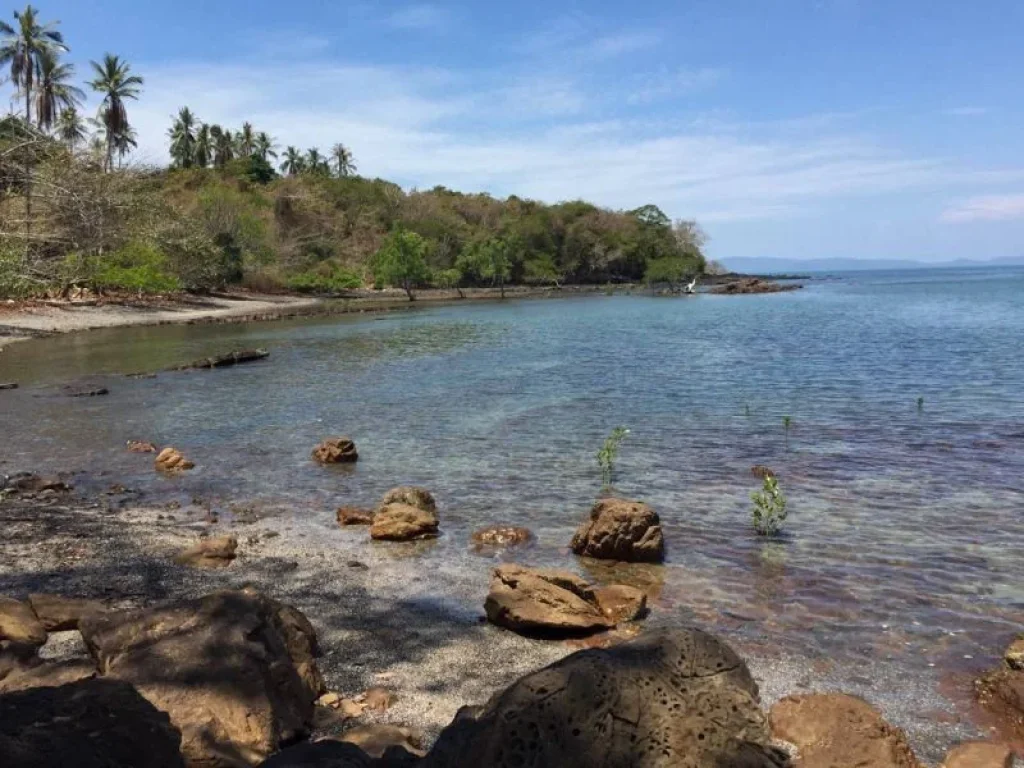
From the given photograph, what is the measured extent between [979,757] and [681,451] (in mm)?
10955

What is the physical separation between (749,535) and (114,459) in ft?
38.8

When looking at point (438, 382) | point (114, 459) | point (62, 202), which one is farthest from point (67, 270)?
point (114, 459)

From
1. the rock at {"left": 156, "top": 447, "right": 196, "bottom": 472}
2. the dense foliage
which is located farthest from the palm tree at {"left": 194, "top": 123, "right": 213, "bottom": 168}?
the rock at {"left": 156, "top": 447, "right": 196, "bottom": 472}

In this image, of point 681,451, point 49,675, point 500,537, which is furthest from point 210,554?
point 681,451

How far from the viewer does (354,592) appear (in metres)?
8.49

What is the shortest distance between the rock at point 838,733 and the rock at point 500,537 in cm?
512

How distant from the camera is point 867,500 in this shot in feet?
39.8

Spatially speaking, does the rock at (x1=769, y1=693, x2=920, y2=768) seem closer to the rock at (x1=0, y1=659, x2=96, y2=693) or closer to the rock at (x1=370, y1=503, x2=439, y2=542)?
the rock at (x1=0, y1=659, x2=96, y2=693)

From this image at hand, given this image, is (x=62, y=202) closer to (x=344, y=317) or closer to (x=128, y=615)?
(x=128, y=615)

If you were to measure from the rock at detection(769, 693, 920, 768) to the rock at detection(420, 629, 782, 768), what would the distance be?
6.34 feet

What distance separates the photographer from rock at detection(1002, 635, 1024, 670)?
21.1 feet

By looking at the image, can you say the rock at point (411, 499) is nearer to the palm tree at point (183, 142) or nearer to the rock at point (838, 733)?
the rock at point (838, 733)

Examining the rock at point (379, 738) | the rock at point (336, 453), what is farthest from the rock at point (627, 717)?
the rock at point (336, 453)

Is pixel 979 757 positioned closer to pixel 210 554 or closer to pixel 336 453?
A: pixel 210 554
